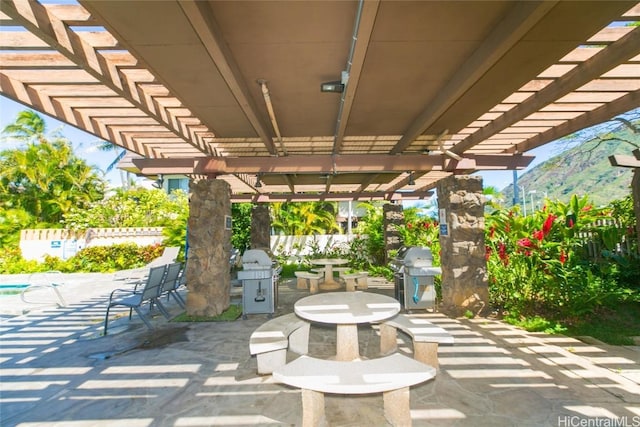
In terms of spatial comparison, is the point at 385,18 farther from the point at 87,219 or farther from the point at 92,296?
the point at 87,219

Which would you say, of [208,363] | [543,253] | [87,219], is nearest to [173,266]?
[208,363]

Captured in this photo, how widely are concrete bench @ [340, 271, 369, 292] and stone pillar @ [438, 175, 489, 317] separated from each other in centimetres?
240

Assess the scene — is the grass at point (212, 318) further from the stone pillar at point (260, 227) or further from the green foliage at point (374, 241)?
the green foliage at point (374, 241)

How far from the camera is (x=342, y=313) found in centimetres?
310

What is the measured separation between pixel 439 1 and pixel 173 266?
5928 mm

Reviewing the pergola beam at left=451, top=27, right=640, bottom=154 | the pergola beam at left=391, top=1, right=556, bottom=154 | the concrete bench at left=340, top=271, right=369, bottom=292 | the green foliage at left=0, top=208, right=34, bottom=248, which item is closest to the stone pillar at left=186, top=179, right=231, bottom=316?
the concrete bench at left=340, top=271, right=369, bottom=292

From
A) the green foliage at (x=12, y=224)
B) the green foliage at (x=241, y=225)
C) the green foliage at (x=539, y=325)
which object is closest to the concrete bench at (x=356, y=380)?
the green foliage at (x=539, y=325)

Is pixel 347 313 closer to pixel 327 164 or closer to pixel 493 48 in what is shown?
pixel 493 48

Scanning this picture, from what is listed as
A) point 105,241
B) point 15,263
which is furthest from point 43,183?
point 105,241

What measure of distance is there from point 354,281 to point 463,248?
3193 mm

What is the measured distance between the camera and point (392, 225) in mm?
10680

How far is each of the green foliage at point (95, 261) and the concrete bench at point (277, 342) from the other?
11752 mm

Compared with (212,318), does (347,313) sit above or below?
above

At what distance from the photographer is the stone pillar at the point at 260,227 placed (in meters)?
11.7
